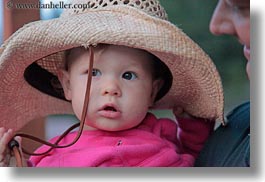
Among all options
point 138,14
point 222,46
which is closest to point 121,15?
point 138,14

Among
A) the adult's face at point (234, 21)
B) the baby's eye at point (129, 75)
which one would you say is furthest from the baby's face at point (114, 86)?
the adult's face at point (234, 21)

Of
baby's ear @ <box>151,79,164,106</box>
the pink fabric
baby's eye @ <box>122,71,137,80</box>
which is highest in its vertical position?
baby's eye @ <box>122,71,137,80</box>

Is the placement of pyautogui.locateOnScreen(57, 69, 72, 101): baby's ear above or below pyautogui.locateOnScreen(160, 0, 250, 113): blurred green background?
below

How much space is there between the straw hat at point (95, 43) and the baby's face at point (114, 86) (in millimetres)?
23

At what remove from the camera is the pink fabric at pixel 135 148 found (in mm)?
694

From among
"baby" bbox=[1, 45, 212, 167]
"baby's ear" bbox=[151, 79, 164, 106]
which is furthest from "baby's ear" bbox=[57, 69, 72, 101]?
"baby's ear" bbox=[151, 79, 164, 106]

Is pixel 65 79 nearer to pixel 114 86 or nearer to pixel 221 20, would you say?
pixel 114 86

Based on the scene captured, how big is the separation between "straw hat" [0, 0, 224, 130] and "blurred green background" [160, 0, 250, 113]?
12 millimetres

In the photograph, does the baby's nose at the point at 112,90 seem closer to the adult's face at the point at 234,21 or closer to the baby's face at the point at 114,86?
the baby's face at the point at 114,86

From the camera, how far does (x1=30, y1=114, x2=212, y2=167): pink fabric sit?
0.69 m

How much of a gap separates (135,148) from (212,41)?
172mm

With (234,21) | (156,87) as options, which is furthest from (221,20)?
(156,87)

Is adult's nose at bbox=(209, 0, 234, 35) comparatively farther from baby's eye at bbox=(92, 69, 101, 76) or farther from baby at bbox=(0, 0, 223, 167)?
baby's eye at bbox=(92, 69, 101, 76)

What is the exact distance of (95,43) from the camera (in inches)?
26.1
